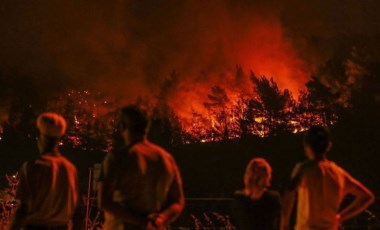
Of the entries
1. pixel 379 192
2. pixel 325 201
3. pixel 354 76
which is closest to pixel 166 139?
pixel 354 76

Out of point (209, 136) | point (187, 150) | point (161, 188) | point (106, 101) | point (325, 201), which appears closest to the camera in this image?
point (161, 188)

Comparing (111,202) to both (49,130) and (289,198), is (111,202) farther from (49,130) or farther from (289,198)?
(289,198)

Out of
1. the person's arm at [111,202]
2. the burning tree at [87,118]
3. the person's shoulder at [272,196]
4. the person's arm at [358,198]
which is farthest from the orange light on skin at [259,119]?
the person's arm at [111,202]

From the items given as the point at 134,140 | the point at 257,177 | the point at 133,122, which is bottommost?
the point at 257,177

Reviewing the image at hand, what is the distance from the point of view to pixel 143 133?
3.59m

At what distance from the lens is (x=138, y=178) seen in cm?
343

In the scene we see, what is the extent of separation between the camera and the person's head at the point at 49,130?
392 cm

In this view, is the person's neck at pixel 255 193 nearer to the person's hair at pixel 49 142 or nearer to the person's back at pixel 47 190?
the person's back at pixel 47 190

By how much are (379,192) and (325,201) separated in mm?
16247

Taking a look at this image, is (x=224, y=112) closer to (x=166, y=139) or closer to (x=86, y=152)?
(x=166, y=139)

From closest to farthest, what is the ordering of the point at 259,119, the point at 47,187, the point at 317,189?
the point at 47,187 < the point at 317,189 < the point at 259,119

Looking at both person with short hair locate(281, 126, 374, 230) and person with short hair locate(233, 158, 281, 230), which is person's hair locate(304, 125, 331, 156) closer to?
person with short hair locate(281, 126, 374, 230)

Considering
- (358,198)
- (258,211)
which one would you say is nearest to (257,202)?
(258,211)

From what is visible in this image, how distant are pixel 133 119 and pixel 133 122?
0.02 meters
